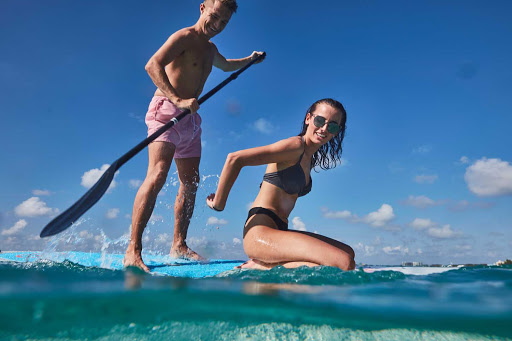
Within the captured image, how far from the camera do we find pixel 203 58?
14.7ft

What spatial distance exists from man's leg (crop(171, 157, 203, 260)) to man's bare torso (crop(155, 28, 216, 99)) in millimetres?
816

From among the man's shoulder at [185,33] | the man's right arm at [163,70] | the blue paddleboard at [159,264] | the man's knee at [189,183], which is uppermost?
the man's shoulder at [185,33]

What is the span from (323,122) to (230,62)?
Answer: 95.7 inches

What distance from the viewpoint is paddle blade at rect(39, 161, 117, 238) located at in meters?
3.42

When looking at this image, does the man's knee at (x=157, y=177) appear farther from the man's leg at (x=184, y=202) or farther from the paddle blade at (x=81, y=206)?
the man's leg at (x=184, y=202)

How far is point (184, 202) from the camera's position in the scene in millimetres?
4570

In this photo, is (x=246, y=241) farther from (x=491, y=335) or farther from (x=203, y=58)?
(x=203, y=58)

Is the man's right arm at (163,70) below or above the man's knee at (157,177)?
above

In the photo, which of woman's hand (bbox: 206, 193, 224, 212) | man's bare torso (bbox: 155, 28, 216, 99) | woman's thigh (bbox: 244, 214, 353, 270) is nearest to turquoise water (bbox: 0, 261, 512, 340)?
woman's thigh (bbox: 244, 214, 353, 270)

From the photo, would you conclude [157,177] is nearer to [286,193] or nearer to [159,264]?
[159,264]

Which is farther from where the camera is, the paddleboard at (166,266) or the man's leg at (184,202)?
the man's leg at (184,202)

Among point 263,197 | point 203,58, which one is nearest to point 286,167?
point 263,197

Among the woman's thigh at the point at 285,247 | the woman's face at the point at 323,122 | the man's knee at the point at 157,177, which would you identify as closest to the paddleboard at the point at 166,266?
the woman's thigh at the point at 285,247

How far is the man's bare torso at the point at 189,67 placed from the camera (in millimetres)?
4297
